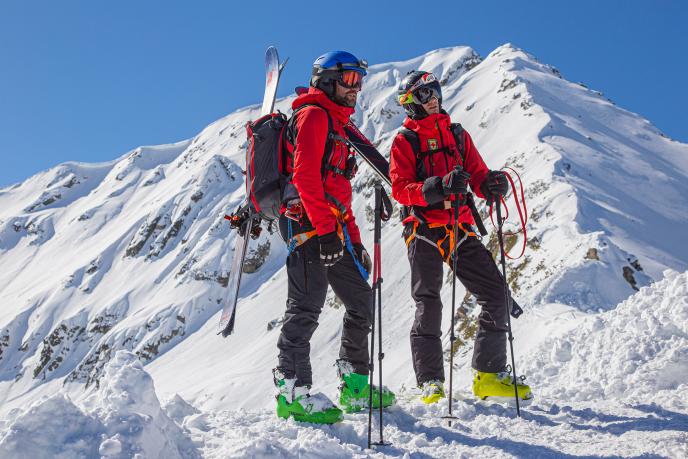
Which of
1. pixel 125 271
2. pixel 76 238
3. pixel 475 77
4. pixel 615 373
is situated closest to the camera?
pixel 615 373

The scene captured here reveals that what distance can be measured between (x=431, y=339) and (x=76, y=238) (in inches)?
5535

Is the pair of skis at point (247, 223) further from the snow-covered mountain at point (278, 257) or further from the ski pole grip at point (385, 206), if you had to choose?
the snow-covered mountain at point (278, 257)

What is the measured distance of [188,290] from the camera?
9144cm

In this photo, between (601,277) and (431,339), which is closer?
(431,339)

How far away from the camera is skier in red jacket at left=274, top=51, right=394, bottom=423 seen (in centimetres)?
509

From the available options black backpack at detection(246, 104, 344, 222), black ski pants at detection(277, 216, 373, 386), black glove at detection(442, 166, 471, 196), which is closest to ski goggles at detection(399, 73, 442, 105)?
black glove at detection(442, 166, 471, 196)

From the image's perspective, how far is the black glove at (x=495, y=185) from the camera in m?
6.09

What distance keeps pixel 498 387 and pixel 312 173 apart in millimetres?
2877

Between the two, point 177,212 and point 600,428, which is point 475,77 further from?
point 600,428

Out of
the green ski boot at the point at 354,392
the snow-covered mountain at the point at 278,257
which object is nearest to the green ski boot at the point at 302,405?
the green ski boot at the point at 354,392

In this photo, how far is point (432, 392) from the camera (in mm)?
5984

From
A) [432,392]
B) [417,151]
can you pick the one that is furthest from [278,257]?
[432,392]

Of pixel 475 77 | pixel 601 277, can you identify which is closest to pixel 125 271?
pixel 475 77

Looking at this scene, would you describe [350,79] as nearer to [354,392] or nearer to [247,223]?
[247,223]
